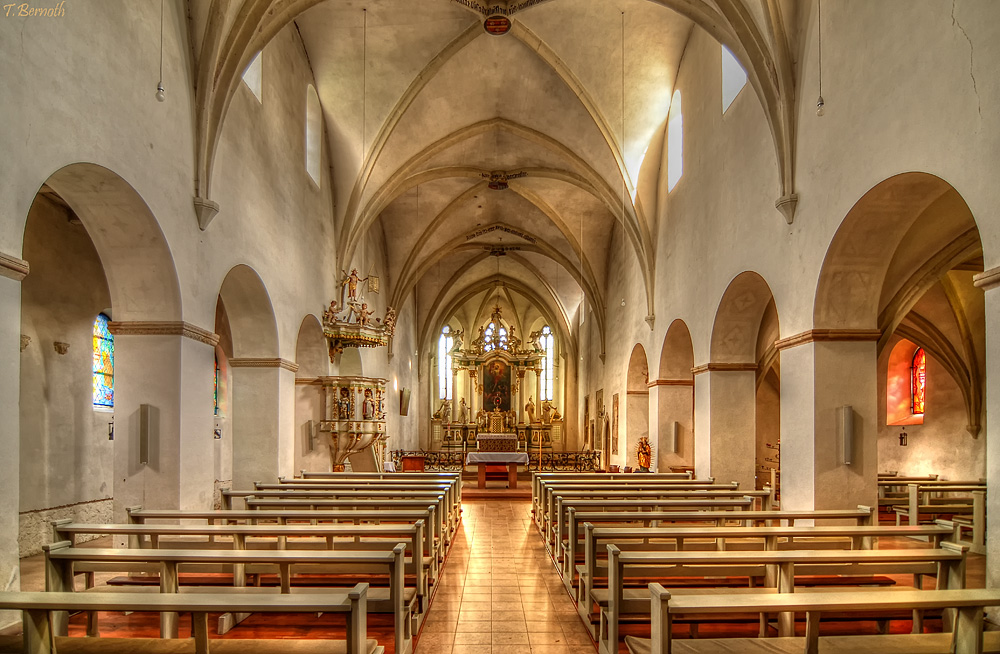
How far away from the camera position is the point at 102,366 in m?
11.8

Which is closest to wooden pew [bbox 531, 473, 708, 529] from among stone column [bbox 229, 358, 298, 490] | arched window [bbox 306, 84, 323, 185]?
stone column [bbox 229, 358, 298, 490]

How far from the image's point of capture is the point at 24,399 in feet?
31.8

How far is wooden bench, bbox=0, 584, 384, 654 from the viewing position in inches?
127

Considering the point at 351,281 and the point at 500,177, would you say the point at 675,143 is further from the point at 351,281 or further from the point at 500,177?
the point at 351,281

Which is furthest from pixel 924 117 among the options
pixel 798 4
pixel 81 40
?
pixel 81 40

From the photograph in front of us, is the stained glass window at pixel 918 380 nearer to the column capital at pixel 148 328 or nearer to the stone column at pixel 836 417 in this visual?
the stone column at pixel 836 417

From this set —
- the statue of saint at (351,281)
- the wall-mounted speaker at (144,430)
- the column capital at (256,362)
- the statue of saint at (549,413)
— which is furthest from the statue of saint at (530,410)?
the wall-mounted speaker at (144,430)

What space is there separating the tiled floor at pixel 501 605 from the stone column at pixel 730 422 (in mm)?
3454

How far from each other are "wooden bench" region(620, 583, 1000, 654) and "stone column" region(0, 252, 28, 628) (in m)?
4.62

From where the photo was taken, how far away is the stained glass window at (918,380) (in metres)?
15.5

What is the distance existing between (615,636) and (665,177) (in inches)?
456

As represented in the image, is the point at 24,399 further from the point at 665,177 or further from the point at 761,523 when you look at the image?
the point at 665,177

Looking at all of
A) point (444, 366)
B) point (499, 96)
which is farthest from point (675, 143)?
point (444, 366)

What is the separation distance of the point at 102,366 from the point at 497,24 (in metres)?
8.84
